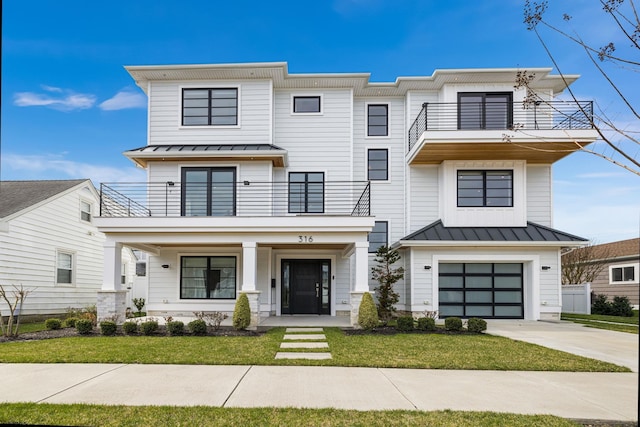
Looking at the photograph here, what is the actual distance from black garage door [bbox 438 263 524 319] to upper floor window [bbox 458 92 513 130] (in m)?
4.73

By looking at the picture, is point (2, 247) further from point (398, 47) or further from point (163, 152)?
point (398, 47)

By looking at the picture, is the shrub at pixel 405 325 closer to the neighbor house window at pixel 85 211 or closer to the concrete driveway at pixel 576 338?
the concrete driveway at pixel 576 338

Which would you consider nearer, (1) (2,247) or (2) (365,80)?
(1) (2,247)

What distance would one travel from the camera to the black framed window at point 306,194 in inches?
591

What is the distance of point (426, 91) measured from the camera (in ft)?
50.6

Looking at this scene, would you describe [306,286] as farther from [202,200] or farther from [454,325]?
[454,325]

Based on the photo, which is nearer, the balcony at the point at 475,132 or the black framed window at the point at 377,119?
the balcony at the point at 475,132

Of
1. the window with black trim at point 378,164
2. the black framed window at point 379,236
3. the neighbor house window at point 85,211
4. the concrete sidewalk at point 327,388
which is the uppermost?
the window with black trim at point 378,164

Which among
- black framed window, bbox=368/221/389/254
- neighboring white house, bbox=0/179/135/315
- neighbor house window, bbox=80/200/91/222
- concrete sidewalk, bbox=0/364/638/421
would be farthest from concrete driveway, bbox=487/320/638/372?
neighbor house window, bbox=80/200/91/222

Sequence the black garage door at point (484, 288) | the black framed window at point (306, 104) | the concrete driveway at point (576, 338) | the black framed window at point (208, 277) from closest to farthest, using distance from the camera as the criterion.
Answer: the concrete driveway at point (576, 338), the black garage door at point (484, 288), the black framed window at point (208, 277), the black framed window at point (306, 104)

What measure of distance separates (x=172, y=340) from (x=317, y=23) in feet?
24.4

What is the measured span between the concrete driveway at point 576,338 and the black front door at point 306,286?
5415 mm

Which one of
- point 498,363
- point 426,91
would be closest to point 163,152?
point 426,91

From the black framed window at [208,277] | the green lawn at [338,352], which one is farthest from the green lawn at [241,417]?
the black framed window at [208,277]
